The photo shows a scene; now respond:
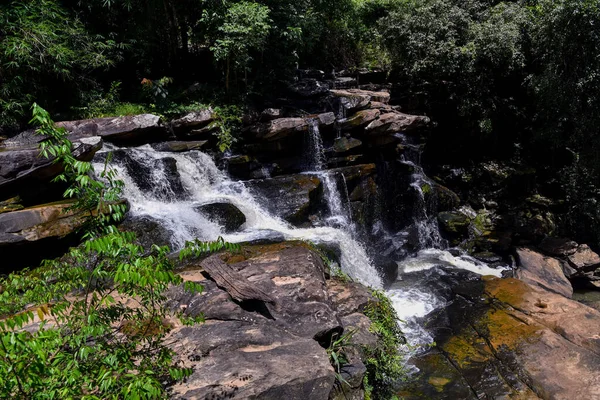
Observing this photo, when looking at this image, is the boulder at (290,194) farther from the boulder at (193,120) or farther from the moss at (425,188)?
the moss at (425,188)

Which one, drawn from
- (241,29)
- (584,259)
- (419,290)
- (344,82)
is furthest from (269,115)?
(584,259)

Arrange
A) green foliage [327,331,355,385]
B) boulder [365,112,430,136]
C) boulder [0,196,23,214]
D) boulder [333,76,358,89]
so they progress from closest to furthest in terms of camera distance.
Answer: green foliage [327,331,355,385]
boulder [0,196,23,214]
boulder [365,112,430,136]
boulder [333,76,358,89]

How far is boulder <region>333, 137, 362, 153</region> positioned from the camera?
452 inches

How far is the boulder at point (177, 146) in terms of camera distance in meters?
10.6

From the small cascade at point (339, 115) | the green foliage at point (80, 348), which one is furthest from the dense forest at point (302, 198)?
the small cascade at point (339, 115)

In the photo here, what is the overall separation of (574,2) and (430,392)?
9427mm

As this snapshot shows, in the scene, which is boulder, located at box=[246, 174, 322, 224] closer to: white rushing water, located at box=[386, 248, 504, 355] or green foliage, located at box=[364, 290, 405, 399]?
white rushing water, located at box=[386, 248, 504, 355]

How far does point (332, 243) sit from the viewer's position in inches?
318

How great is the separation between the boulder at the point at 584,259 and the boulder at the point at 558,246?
0.12 metres

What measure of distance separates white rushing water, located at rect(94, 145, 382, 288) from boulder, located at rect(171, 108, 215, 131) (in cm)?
108

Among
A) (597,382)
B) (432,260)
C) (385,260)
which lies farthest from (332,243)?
(597,382)

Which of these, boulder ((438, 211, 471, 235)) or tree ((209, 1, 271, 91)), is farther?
boulder ((438, 211, 471, 235))

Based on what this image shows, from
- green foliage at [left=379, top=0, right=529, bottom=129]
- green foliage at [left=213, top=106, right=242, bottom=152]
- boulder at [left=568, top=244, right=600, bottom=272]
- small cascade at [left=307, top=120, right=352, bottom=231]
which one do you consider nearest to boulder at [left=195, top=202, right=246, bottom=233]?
small cascade at [left=307, top=120, right=352, bottom=231]

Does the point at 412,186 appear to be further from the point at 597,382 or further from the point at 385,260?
the point at 597,382
